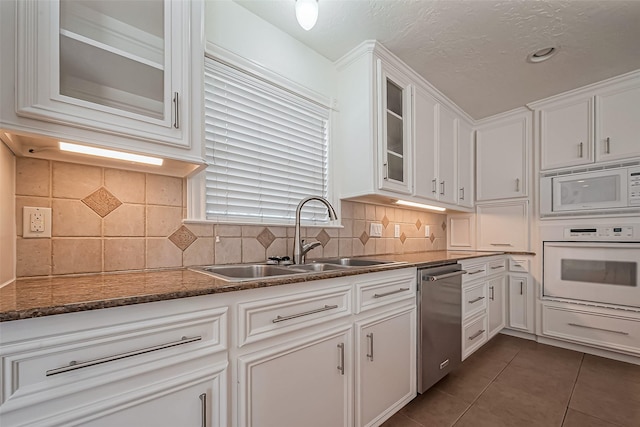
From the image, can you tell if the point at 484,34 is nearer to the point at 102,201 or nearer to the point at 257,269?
the point at 257,269

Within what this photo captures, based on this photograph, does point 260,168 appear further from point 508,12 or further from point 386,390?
point 508,12

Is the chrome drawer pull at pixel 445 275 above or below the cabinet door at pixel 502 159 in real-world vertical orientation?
below

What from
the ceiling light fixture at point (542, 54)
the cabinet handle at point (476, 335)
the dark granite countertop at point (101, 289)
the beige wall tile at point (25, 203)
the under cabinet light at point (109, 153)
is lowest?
the cabinet handle at point (476, 335)

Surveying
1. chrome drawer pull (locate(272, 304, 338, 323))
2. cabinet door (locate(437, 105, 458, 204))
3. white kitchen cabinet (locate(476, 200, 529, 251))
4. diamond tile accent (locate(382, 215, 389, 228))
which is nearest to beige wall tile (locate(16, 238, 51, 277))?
chrome drawer pull (locate(272, 304, 338, 323))

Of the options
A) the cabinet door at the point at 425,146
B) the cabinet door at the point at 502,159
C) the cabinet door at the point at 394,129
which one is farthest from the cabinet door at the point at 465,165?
the cabinet door at the point at 394,129

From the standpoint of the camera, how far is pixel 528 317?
9.20 ft

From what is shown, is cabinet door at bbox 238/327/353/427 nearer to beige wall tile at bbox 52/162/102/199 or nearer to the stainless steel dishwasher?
the stainless steel dishwasher

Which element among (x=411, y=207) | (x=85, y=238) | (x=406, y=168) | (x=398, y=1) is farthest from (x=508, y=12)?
(x=85, y=238)

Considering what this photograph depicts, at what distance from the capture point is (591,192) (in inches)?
97.6

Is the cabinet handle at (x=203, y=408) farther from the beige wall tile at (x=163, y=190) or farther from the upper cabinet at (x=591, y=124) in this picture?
the upper cabinet at (x=591, y=124)

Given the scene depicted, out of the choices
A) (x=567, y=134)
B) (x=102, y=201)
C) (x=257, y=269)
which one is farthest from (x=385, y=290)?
(x=567, y=134)

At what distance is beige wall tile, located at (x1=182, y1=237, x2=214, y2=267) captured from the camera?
1.43 meters

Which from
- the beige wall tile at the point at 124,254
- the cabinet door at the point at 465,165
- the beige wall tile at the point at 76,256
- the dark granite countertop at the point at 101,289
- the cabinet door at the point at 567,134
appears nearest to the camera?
the dark granite countertop at the point at 101,289

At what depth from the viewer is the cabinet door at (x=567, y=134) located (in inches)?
99.8
